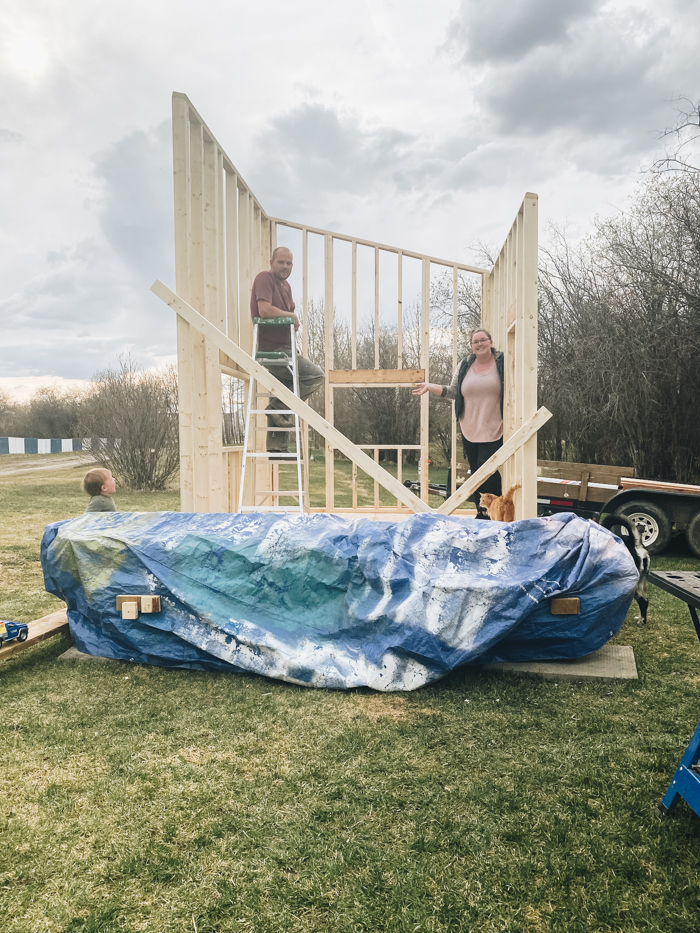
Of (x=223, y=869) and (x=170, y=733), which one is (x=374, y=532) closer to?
(x=170, y=733)

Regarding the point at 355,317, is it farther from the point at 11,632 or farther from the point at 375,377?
the point at 11,632

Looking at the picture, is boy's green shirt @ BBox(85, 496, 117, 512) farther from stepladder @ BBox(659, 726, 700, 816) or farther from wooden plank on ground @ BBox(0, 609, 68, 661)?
stepladder @ BBox(659, 726, 700, 816)

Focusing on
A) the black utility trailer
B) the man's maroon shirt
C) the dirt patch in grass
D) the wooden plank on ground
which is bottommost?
the dirt patch in grass

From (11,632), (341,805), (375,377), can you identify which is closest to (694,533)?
(375,377)

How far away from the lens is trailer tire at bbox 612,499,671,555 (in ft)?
20.5

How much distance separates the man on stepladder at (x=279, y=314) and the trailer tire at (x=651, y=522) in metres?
3.57

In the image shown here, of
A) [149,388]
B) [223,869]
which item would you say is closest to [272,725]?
[223,869]

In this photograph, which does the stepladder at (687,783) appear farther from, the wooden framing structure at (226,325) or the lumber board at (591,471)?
the lumber board at (591,471)

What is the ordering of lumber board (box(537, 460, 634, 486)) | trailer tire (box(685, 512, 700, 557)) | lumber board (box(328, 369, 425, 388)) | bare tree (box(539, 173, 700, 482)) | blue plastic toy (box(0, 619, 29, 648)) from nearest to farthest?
blue plastic toy (box(0, 619, 29, 648)) → trailer tire (box(685, 512, 700, 557)) → lumber board (box(328, 369, 425, 388)) → lumber board (box(537, 460, 634, 486)) → bare tree (box(539, 173, 700, 482))

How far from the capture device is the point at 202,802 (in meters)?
2.14

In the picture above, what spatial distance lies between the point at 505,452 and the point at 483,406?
1182 mm

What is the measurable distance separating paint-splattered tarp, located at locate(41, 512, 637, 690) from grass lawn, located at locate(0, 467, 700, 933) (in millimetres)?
160

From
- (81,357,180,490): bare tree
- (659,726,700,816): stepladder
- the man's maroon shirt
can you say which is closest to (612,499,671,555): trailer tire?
the man's maroon shirt

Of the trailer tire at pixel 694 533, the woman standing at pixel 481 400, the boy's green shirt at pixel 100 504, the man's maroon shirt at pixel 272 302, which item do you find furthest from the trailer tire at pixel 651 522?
the boy's green shirt at pixel 100 504
